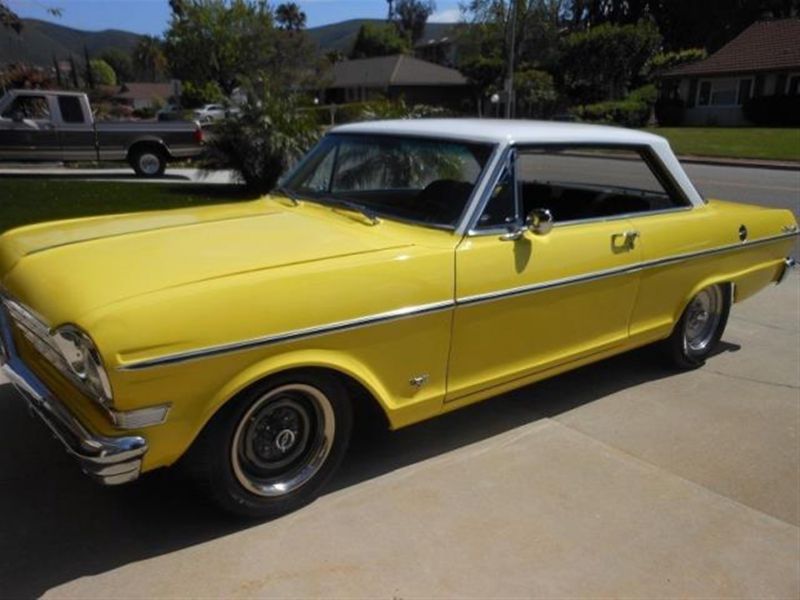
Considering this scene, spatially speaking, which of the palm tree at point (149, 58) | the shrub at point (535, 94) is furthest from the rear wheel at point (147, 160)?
the palm tree at point (149, 58)

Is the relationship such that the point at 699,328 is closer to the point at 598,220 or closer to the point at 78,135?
the point at 598,220

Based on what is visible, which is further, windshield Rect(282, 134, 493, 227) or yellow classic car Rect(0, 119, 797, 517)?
windshield Rect(282, 134, 493, 227)

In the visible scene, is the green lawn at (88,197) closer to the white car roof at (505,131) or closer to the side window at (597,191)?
the white car roof at (505,131)

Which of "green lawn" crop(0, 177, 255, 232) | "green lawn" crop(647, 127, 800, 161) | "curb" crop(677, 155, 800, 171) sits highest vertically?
"green lawn" crop(647, 127, 800, 161)

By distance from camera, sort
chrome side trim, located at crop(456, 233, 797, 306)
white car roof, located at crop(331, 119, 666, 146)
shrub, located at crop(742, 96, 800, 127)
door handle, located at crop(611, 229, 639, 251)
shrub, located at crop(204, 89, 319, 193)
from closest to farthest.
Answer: chrome side trim, located at crop(456, 233, 797, 306)
white car roof, located at crop(331, 119, 666, 146)
door handle, located at crop(611, 229, 639, 251)
shrub, located at crop(204, 89, 319, 193)
shrub, located at crop(742, 96, 800, 127)

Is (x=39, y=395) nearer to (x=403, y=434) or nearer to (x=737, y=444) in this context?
(x=403, y=434)

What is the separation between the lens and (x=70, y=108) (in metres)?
14.4

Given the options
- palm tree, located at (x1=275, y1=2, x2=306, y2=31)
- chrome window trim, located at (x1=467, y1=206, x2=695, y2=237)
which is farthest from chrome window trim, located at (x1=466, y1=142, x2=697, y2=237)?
palm tree, located at (x1=275, y1=2, x2=306, y2=31)

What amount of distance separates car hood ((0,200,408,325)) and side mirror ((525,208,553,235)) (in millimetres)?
687

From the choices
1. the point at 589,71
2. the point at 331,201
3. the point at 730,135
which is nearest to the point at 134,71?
the point at 589,71

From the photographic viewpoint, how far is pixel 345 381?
3025 mm

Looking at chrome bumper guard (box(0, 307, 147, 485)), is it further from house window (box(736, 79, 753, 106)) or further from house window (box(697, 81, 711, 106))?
house window (box(697, 81, 711, 106))

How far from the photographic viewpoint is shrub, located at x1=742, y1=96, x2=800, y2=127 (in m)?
34.4

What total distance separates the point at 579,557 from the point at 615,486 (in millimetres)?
613
